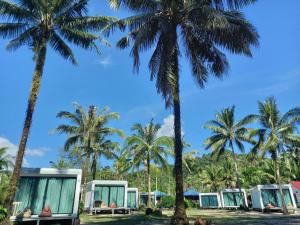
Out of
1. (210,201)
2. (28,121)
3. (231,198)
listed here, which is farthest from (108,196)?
(210,201)

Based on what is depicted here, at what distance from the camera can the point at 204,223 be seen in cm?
1005

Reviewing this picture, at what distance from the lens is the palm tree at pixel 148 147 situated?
994 inches

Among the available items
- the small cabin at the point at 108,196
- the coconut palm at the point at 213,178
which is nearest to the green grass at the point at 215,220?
the small cabin at the point at 108,196

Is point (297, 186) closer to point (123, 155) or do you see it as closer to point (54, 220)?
point (123, 155)

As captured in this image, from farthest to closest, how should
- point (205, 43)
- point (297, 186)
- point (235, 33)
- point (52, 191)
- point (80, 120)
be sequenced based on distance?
1. point (297, 186)
2. point (80, 120)
3. point (52, 191)
4. point (205, 43)
5. point (235, 33)

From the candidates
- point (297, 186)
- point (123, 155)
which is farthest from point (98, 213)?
point (297, 186)

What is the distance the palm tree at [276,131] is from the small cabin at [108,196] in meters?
13.2

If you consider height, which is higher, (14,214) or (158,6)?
(158,6)

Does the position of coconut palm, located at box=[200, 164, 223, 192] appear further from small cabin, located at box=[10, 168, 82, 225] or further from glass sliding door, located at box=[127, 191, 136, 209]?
small cabin, located at box=[10, 168, 82, 225]

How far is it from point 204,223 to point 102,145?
20.8m

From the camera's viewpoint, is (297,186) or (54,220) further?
(297,186)

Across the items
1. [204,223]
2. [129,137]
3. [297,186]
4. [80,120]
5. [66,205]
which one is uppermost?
[80,120]

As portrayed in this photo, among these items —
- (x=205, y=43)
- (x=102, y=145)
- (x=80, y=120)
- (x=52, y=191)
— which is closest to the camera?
(x=205, y=43)

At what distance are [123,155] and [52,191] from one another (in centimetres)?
1239
